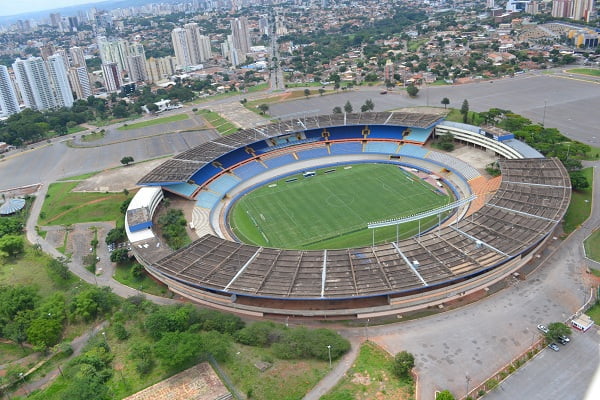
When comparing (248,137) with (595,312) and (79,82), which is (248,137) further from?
(79,82)

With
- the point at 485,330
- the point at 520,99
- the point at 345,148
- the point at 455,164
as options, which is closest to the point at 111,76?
the point at 345,148

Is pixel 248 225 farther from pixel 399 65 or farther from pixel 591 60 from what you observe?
pixel 591 60

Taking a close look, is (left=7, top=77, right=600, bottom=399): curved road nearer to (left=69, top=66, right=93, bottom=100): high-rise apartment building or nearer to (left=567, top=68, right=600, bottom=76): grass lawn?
(left=567, top=68, right=600, bottom=76): grass lawn

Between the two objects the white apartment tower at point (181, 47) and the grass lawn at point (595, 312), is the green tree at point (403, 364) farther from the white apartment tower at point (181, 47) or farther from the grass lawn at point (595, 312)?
the white apartment tower at point (181, 47)

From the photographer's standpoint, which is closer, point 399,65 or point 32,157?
point 32,157

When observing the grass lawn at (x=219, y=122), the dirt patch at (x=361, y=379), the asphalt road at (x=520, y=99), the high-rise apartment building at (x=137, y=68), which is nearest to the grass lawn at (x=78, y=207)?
the grass lawn at (x=219, y=122)

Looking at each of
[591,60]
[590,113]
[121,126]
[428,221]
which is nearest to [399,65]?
[591,60]
